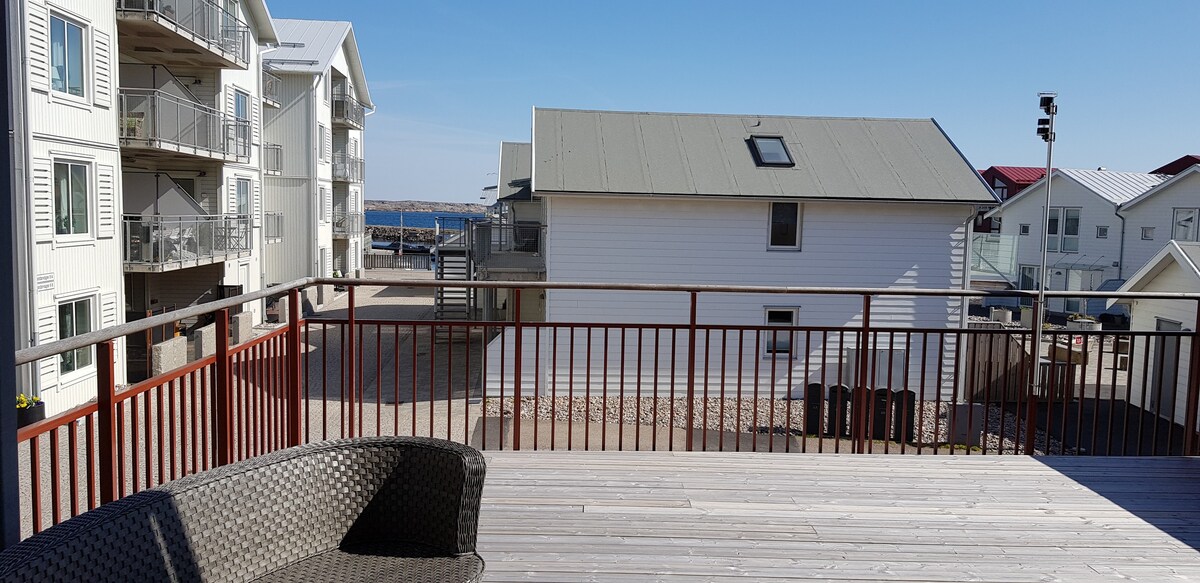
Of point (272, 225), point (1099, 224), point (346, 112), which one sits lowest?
point (272, 225)

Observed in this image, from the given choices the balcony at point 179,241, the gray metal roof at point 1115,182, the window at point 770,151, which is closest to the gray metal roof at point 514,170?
the window at point 770,151

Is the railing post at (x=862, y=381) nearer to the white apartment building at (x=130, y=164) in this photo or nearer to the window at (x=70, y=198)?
the white apartment building at (x=130, y=164)

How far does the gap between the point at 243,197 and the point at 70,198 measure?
8.20 meters

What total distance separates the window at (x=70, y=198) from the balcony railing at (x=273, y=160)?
11556 millimetres

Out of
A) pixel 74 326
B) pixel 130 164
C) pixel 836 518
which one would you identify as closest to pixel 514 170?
pixel 130 164

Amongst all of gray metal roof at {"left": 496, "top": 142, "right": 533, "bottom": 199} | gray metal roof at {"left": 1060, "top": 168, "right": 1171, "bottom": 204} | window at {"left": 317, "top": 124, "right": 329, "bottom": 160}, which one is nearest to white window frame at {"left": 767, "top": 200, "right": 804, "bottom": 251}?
gray metal roof at {"left": 496, "top": 142, "right": 533, "bottom": 199}

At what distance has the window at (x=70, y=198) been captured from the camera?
14250 mm

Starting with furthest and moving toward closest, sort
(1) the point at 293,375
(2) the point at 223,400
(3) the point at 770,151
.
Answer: (3) the point at 770,151, (1) the point at 293,375, (2) the point at 223,400

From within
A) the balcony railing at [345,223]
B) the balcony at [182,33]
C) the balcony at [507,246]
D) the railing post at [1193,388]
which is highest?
the balcony at [182,33]

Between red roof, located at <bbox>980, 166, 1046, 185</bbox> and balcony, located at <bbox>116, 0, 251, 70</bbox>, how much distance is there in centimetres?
4153

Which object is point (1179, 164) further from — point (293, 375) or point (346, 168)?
point (293, 375)

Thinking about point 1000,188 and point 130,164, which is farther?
point 1000,188

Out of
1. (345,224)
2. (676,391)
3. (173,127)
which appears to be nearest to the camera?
(173,127)

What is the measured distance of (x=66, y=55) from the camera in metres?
14.2
